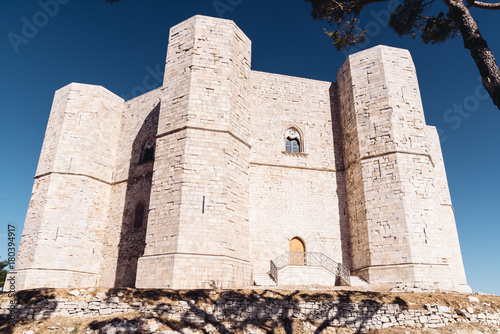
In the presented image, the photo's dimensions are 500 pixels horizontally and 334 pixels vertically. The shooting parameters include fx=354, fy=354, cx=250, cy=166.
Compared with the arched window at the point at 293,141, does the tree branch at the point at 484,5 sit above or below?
below

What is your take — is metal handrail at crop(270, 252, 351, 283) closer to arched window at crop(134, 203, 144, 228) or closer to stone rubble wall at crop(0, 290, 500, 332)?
stone rubble wall at crop(0, 290, 500, 332)

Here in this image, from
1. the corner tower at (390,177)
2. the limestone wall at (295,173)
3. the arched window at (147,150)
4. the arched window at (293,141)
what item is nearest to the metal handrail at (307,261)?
the limestone wall at (295,173)

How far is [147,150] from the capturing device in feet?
50.8

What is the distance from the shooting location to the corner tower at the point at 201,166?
1025cm

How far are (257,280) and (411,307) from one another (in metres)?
4.90

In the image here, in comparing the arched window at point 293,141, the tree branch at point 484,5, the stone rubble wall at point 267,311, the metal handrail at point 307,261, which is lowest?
the stone rubble wall at point 267,311

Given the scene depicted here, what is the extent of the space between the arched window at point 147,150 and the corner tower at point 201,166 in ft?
10.3

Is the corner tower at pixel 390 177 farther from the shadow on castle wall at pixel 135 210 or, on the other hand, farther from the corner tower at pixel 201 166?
the shadow on castle wall at pixel 135 210

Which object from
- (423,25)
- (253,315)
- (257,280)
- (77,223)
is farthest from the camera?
(77,223)

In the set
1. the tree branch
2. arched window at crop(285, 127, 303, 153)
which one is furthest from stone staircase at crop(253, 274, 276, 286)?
the tree branch

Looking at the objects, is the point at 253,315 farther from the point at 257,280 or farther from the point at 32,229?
the point at 32,229

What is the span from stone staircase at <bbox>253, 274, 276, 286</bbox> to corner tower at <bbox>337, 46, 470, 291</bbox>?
330 cm

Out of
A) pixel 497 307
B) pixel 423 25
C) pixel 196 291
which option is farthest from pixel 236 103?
pixel 497 307

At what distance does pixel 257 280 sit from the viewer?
11430mm
